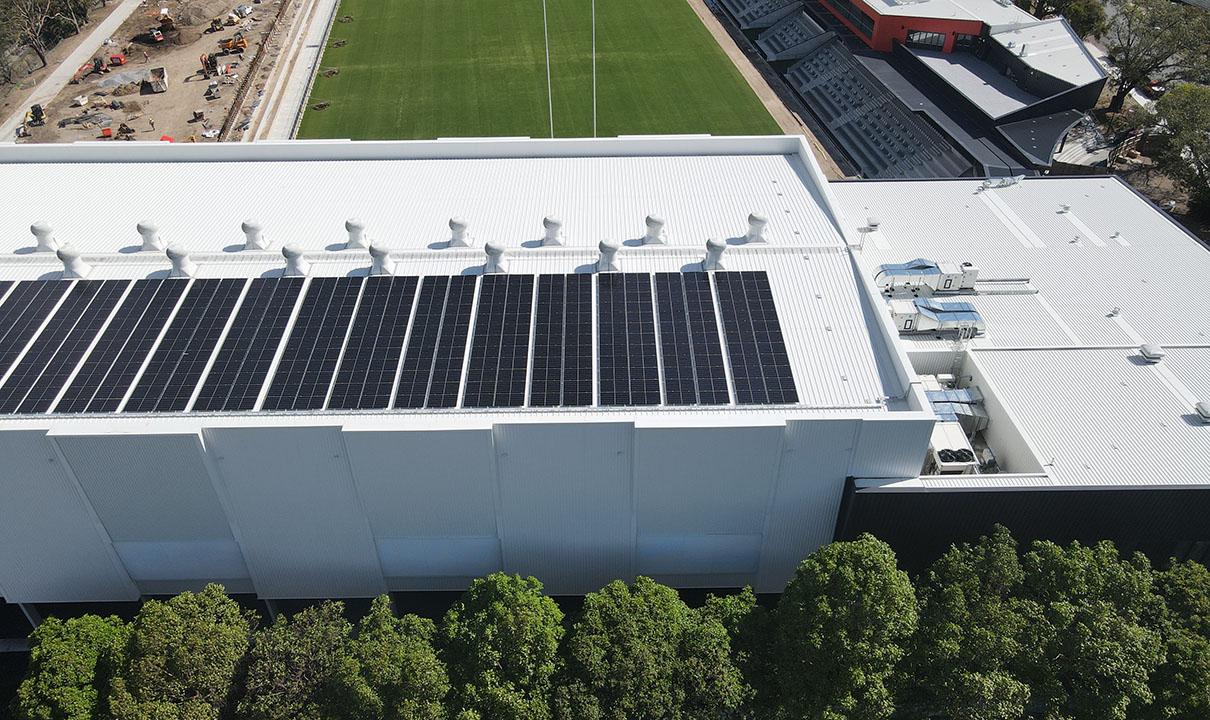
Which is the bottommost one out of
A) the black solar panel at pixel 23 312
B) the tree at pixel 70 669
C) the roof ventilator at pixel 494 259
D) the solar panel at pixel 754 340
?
the tree at pixel 70 669

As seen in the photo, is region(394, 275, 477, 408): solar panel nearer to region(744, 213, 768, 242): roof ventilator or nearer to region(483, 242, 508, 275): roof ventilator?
region(483, 242, 508, 275): roof ventilator

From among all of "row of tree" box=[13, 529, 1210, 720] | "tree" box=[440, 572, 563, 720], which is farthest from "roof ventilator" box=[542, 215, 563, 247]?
"row of tree" box=[13, 529, 1210, 720]

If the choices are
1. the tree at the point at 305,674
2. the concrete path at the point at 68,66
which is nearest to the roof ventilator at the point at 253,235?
the tree at the point at 305,674

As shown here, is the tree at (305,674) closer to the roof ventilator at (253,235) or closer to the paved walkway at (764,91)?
the roof ventilator at (253,235)

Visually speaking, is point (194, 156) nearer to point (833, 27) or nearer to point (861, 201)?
point (861, 201)

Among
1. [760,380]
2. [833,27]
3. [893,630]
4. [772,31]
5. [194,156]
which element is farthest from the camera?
[772,31]

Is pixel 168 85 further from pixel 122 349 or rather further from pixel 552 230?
pixel 552 230

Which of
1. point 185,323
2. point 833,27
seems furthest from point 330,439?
point 833,27
